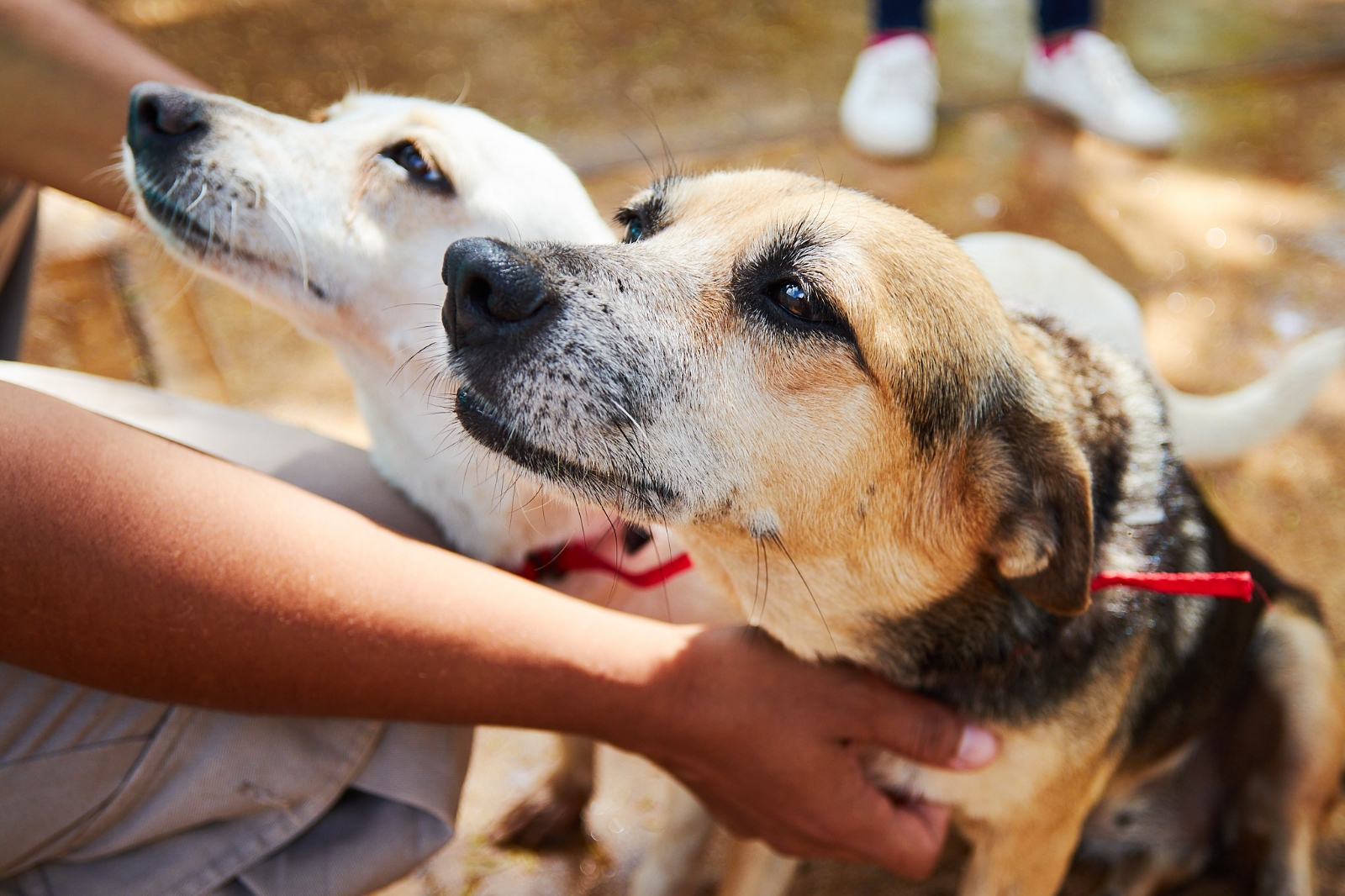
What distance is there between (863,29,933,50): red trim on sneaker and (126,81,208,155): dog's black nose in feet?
11.5

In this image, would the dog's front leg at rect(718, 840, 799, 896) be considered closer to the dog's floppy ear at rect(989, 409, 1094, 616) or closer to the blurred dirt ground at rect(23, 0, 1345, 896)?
the blurred dirt ground at rect(23, 0, 1345, 896)

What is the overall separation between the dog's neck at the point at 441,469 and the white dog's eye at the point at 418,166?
33 centimetres

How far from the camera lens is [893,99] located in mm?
4391

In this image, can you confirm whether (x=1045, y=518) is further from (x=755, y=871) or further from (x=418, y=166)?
(x=418, y=166)

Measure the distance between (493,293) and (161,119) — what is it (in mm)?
922

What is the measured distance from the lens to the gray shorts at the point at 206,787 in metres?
1.60

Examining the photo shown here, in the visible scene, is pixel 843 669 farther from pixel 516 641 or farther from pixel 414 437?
pixel 414 437

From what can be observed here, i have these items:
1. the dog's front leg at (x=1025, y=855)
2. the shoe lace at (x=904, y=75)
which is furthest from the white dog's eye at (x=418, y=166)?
the shoe lace at (x=904, y=75)

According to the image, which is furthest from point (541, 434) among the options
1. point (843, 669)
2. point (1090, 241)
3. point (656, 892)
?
point (1090, 241)

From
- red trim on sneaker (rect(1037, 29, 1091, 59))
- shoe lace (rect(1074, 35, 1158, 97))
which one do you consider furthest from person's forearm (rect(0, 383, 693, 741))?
red trim on sneaker (rect(1037, 29, 1091, 59))

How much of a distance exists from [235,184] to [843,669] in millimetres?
1450

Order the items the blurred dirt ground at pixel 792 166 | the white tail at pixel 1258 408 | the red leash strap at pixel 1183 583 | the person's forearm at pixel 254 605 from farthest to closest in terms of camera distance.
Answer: the blurred dirt ground at pixel 792 166 < the white tail at pixel 1258 408 < the red leash strap at pixel 1183 583 < the person's forearm at pixel 254 605

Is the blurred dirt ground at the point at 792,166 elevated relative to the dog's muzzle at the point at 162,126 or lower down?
lower down

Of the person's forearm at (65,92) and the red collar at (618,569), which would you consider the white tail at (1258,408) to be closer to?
the red collar at (618,569)
